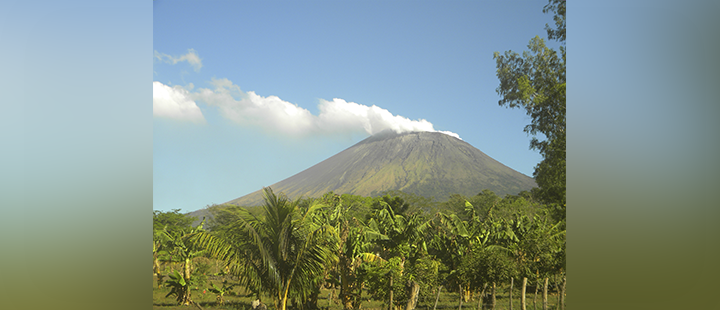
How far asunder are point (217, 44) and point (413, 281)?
17.5ft

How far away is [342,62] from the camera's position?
718 centimetres

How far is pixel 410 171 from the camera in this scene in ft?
115

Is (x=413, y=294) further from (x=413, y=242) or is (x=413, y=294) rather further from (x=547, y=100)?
(x=547, y=100)

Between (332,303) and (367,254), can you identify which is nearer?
(367,254)

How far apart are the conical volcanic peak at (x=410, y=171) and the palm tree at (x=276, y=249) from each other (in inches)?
844

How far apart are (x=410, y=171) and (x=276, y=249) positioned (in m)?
30.4

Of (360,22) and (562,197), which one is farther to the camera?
(562,197)

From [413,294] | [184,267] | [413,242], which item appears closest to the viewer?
[413,294]

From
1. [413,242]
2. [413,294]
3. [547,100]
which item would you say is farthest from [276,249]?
[547,100]

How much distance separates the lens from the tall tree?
665 cm

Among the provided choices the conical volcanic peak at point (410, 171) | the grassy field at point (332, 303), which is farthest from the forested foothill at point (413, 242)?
the conical volcanic peak at point (410, 171)
